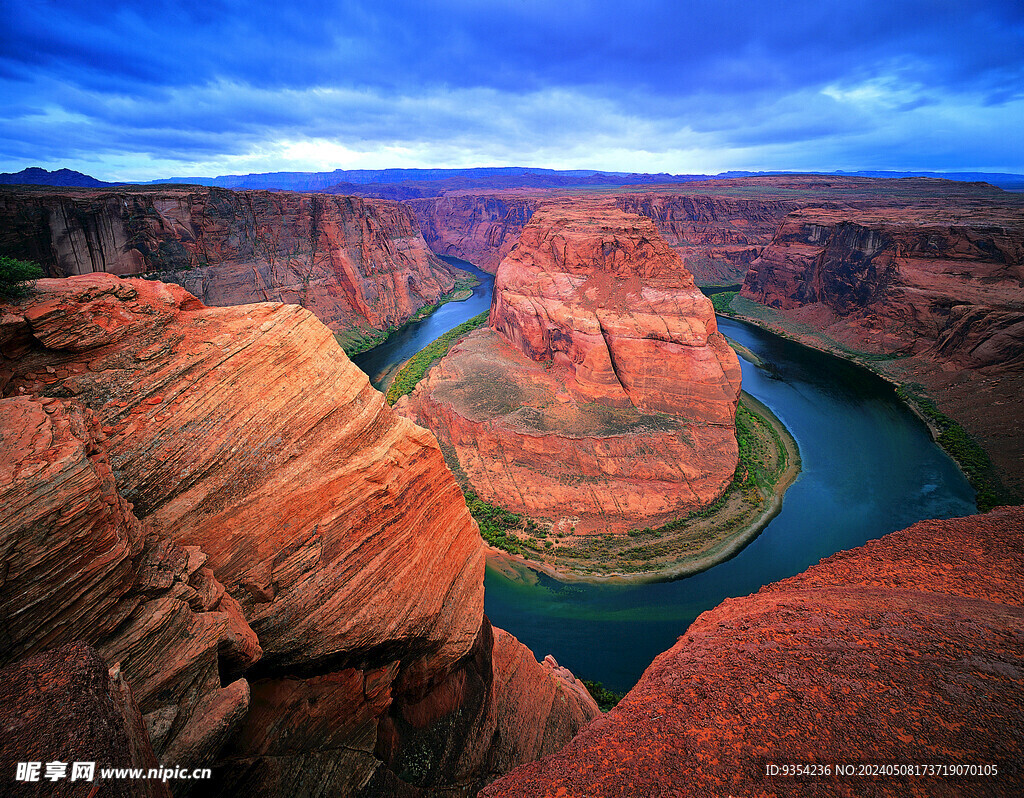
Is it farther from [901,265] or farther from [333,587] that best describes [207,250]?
[901,265]

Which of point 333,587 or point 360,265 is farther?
point 360,265

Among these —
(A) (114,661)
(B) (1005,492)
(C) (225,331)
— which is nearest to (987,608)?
(A) (114,661)

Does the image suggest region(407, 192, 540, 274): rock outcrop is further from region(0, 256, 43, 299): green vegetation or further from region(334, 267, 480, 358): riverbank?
region(0, 256, 43, 299): green vegetation

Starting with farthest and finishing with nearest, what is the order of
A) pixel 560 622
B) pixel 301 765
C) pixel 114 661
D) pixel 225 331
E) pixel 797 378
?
pixel 797 378, pixel 560 622, pixel 225 331, pixel 301 765, pixel 114 661

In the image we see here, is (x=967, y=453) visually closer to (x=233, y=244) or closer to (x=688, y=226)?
(x=233, y=244)

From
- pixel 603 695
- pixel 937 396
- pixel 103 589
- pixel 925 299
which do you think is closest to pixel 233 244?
pixel 103 589

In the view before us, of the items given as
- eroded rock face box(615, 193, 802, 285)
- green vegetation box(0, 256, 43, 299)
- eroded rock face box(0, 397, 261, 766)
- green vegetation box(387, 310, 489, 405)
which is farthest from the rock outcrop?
eroded rock face box(0, 397, 261, 766)
